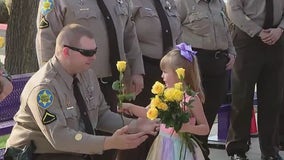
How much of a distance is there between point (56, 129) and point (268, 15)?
282 cm

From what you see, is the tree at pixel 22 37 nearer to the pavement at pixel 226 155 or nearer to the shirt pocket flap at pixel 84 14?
the pavement at pixel 226 155

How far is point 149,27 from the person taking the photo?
440 cm

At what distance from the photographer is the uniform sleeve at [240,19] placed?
5.15m

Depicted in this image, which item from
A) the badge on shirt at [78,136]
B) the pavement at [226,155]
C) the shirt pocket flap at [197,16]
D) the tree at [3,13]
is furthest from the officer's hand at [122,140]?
the tree at [3,13]

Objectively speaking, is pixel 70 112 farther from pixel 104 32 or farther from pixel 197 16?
pixel 197 16

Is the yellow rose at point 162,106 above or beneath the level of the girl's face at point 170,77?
above

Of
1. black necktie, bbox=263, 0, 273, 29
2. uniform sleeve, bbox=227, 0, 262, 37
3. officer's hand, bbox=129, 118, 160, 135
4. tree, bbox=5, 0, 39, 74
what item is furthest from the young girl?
tree, bbox=5, 0, 39, 74

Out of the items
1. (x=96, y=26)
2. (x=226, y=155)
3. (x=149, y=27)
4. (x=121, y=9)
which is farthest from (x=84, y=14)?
A: (x=226, y=155)

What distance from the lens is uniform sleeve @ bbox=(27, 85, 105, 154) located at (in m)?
3.10

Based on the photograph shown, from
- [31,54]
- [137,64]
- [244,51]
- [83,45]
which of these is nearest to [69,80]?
[83,45]

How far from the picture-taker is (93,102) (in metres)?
3.47

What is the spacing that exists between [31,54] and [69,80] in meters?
3.83

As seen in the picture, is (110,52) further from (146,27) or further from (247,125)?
(247,125)

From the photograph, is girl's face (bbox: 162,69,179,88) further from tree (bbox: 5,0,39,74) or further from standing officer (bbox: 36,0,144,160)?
tree (bbox: 5,0,39,74)
